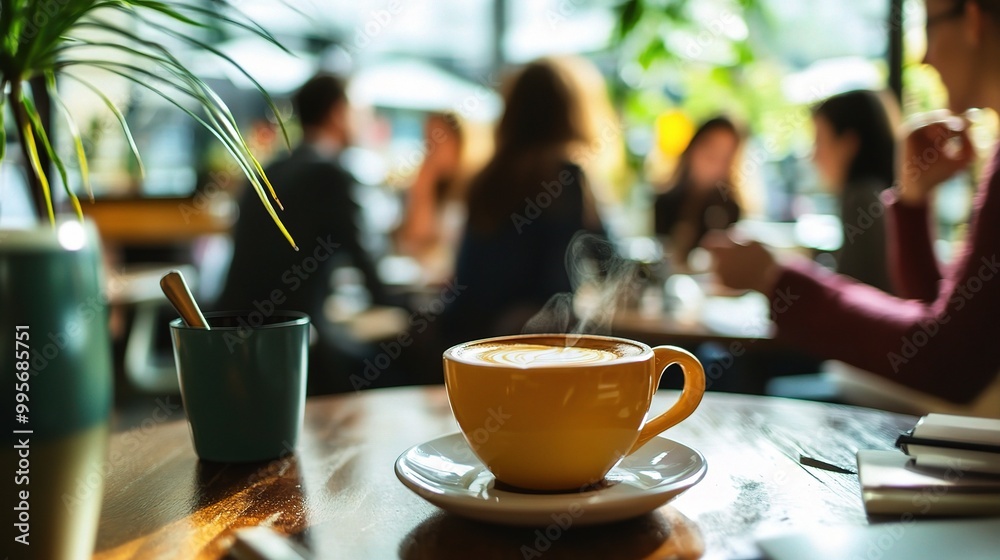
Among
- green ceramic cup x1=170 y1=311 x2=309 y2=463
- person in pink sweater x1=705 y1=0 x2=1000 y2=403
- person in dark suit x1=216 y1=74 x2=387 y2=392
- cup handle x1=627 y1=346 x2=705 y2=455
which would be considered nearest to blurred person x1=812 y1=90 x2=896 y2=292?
person in pink sweater x1=705 y1=0 x2=1000 y2=403

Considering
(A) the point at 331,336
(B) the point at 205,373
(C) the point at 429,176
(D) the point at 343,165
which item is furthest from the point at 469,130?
(B) the point at 205,373

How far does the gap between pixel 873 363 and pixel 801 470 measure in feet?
2.37

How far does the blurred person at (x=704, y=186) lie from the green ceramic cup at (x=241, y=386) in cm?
288

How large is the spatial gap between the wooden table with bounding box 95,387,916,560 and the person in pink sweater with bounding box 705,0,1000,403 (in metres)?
0.32

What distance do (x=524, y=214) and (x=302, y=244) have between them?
28.7 inches

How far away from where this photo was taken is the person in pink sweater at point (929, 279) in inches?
47.1

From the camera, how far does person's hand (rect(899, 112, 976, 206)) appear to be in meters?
1.62

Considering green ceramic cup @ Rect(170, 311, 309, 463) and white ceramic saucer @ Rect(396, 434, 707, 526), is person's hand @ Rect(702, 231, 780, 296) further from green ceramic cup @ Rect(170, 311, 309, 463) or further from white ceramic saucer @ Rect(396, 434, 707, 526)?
green ceramic cup @ Rect(170, 311, 309, 463)

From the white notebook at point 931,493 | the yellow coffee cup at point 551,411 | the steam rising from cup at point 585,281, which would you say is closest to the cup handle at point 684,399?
the yellow coffee cup at point 551,411

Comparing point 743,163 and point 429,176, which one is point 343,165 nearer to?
point 429,176

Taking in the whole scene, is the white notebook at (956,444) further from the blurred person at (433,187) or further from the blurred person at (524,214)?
the blurred person at (433,187)

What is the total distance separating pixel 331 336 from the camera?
2582 mm

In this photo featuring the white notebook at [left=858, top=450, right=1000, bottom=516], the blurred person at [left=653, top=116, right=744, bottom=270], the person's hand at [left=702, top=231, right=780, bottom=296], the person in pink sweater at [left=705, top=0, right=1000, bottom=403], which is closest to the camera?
the white notebook at [left=858, top=450, right=1000, bottom=516]

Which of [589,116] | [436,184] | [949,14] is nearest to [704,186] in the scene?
[436,184]
